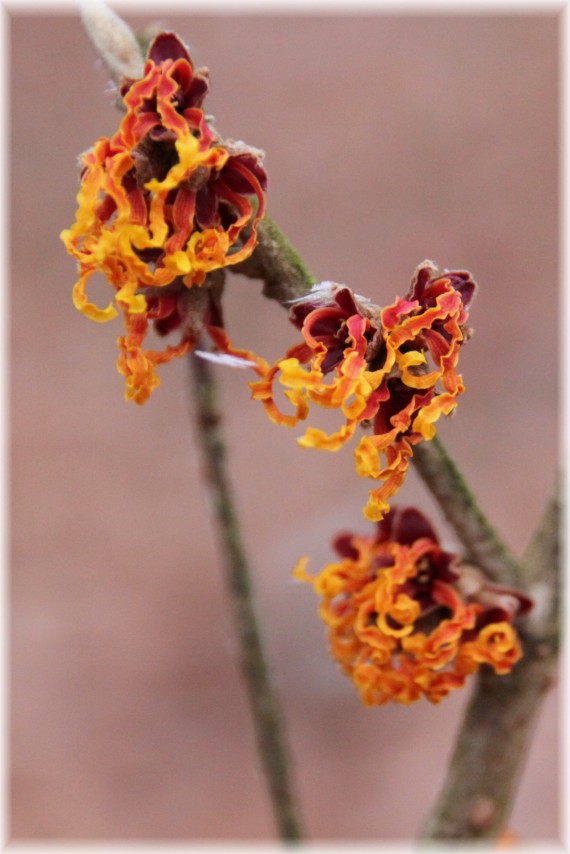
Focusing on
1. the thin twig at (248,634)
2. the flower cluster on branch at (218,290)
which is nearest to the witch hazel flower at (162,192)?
the flower cluster on branch at (218,290)

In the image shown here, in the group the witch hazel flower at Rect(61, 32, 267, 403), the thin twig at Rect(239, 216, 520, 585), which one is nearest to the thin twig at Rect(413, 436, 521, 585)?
the thin twig at Rect(239, 216, 520, 585)

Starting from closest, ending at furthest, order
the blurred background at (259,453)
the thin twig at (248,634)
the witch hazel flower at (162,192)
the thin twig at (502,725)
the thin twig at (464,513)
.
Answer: the witch hazel flower at (162,192) < the thin twig at (464,513) < the thin twig at (502,725) < the thin twig at (248,634) < the blurred background at (259,453)

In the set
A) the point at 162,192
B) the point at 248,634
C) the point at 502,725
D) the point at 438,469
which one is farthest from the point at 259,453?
the point at 162,192

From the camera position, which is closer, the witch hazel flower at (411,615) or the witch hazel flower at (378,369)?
the witch hazel flower at (378,369)

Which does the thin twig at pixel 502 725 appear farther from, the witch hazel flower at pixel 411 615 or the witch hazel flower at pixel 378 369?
the witch hazel flower at pixel 378 369

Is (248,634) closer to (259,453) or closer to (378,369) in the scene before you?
(378,369)

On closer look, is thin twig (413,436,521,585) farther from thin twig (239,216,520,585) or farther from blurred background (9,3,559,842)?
blurred background (9,3,559,842)
